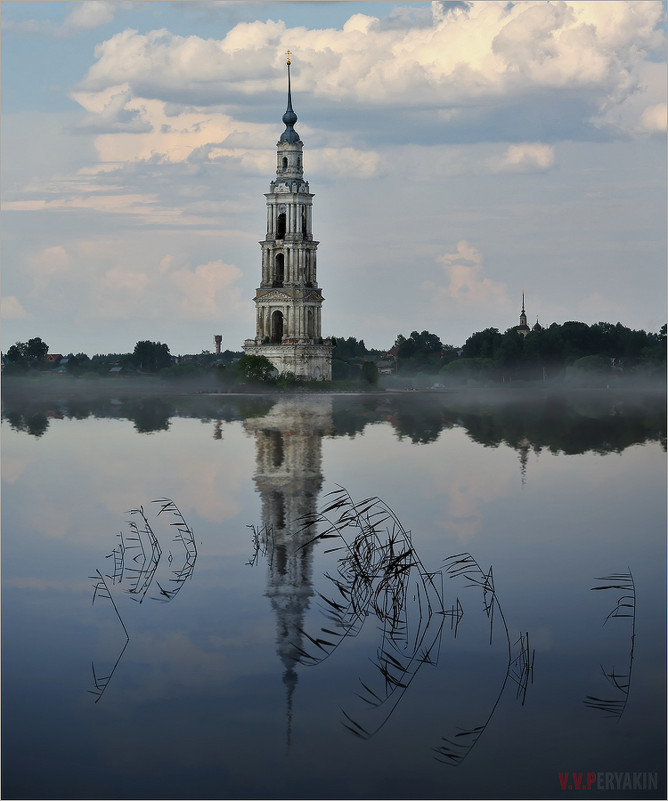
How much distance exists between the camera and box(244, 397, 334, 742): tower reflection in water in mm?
19688

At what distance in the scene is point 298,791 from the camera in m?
13.7

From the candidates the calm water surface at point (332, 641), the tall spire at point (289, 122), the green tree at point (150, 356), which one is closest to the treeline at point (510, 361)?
the green tree at point (150, 356)

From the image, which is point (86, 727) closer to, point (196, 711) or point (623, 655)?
point (196, 711)

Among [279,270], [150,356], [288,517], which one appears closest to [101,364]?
[150,356]

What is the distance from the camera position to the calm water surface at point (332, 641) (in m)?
14.3

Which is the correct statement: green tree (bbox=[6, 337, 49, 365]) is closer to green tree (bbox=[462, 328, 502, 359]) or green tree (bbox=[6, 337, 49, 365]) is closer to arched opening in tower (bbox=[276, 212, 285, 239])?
arched opening in tower (bbox=[276, 212, 285, 239])

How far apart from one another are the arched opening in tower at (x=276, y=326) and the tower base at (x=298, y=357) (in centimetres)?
284

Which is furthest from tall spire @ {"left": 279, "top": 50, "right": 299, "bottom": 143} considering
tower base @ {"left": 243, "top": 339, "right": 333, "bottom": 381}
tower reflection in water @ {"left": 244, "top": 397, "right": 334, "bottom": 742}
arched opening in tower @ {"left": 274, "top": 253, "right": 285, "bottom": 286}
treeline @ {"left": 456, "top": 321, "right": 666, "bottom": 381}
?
tower reflection in water @ {"left": 244, "top": 397, "right": 334, "bottom": 742}

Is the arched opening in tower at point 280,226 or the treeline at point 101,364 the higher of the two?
the arched opening in tower at point 280,226

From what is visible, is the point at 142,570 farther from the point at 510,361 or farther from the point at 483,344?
the point at 483,344

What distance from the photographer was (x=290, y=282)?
14700 centimetres

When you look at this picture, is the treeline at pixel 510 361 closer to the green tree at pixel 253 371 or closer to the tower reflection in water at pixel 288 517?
the green tree at pixel 253 371

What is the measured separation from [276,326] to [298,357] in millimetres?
7644

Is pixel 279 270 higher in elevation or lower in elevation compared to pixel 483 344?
higher
